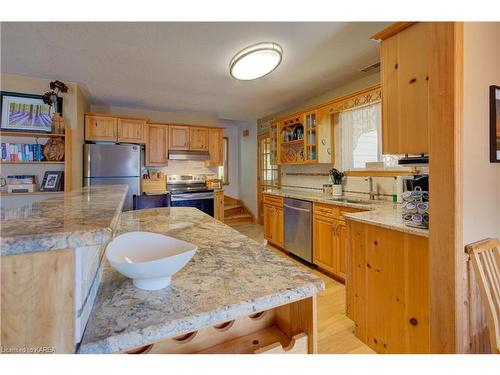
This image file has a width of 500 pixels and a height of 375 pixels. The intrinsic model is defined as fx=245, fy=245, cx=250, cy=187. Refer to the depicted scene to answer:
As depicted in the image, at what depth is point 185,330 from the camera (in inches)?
23.3

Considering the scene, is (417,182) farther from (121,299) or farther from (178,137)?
(178,137)

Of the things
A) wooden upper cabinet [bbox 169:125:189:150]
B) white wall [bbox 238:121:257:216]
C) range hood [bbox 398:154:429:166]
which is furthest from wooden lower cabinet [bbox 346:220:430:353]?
white wall [bbox 238:121:257:216]

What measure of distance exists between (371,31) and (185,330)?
256 centimetres

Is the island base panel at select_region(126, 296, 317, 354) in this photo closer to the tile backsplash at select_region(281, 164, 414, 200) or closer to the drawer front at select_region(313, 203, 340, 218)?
the drawer front at select_region(313, 203, 340, 218)

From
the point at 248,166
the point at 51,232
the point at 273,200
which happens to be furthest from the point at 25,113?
the point at 248,166

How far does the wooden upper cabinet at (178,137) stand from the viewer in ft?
15.1

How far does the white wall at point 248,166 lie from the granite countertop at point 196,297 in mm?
4974

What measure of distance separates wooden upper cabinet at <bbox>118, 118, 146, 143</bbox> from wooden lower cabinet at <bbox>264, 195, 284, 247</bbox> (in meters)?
2.43

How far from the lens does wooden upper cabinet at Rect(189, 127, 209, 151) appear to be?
477 centimetres

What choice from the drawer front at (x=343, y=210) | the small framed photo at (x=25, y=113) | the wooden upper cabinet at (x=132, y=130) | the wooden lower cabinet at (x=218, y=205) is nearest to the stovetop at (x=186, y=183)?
the wooden lower cabinet at (x=218, y=205)

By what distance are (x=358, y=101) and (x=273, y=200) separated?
1.89m

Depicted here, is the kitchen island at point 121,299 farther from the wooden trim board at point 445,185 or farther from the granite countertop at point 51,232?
the wooden trim board at point 445,185
